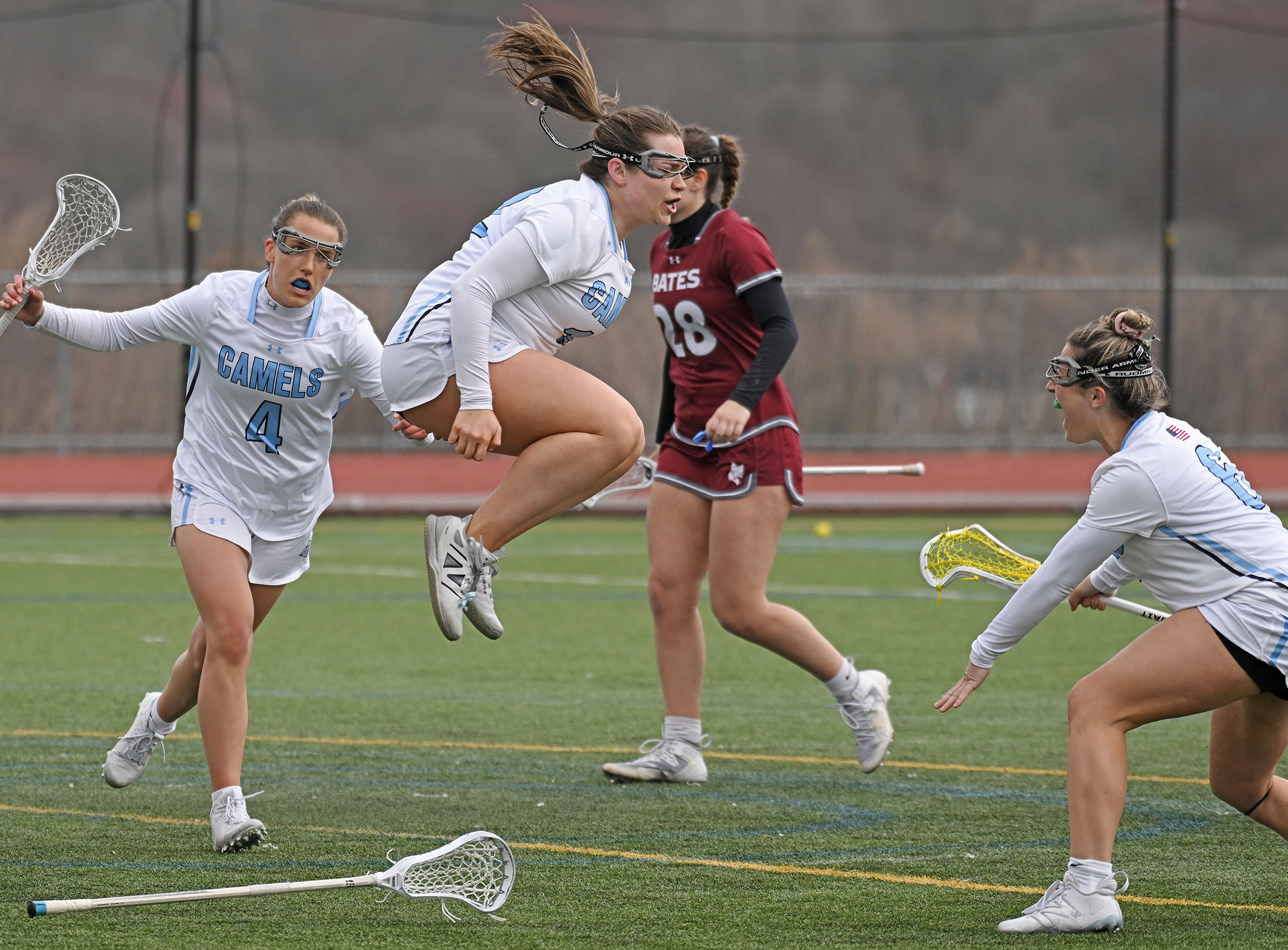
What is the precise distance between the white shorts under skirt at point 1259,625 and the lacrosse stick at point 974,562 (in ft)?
2.47

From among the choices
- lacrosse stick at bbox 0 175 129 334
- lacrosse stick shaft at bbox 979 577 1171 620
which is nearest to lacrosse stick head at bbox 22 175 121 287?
lacrosse stick at bbox 0 175 129 334

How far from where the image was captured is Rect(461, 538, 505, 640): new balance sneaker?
5566 mm

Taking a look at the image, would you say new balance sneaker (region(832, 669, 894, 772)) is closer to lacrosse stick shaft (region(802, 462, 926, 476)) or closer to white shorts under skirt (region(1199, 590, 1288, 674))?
lacrosse stick shaft (region(802, 462, 926, 476))

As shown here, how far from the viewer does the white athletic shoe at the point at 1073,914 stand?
4836 millimetres

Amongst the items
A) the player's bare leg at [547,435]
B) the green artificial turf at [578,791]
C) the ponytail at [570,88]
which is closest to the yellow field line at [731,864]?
the green artificial turf at [578,791]

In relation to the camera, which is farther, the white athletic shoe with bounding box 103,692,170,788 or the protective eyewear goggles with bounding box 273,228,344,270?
the white athletic shoe with bounding box 103,692,170,788

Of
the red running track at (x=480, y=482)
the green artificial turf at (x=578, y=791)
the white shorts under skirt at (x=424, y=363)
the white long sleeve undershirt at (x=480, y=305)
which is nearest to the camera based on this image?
the green artificial turf at (x=578, y=791)

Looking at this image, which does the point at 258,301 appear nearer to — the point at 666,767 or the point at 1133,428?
the point at 666,767

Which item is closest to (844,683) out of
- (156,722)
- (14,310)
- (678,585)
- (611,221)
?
(678,585)

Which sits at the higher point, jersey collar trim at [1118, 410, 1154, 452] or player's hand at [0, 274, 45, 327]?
player's hand at [0, 274, 45, 327]

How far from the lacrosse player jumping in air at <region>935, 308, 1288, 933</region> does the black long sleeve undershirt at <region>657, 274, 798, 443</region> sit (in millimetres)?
1588

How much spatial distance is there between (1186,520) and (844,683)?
2.61 m

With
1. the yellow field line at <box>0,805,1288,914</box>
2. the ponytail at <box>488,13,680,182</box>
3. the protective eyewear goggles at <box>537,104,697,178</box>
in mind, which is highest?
the ponytail at <box>488,13,680,182</box>

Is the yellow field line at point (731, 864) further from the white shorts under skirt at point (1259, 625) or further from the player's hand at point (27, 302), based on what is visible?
the player's hand at point (27, 302)
